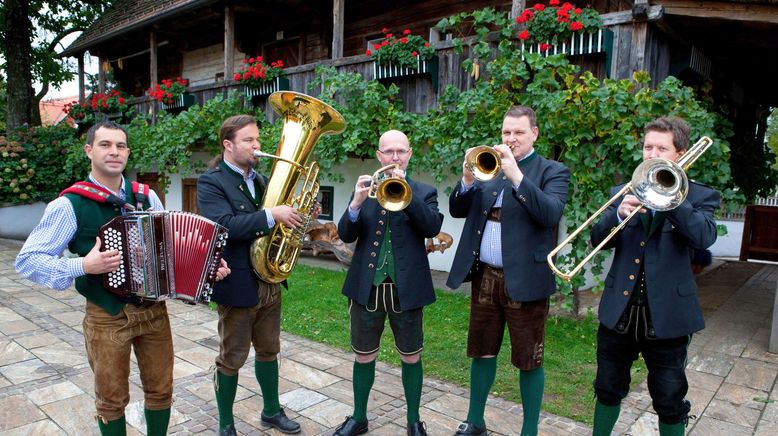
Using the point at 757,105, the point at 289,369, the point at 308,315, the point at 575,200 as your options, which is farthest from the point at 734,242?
the point at 289,369

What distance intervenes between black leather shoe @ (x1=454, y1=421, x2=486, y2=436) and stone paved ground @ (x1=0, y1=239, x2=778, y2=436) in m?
0.16

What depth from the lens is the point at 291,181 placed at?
3.17 metres

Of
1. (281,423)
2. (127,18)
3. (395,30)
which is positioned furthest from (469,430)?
(127,18)

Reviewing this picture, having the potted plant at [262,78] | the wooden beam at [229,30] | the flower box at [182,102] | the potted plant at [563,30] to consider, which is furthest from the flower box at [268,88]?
the potted plant at [563,30]

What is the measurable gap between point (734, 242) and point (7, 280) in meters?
16.2

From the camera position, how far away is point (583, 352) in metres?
4.86

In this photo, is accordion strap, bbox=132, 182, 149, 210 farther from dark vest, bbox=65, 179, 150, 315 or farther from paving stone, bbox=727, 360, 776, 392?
paving stone, bbox=727, 360, 776, 392

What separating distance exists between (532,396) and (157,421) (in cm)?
213

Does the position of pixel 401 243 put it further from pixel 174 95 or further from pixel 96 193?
pixel 174 95

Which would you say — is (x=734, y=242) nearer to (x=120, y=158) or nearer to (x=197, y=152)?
(x=197, y=152)

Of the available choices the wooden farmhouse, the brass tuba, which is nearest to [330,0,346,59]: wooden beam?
the wooden farmhouse

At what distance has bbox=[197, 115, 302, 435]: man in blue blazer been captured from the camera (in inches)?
117

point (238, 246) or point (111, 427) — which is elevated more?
point (238, 246)

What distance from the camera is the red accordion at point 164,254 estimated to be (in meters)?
2.42
